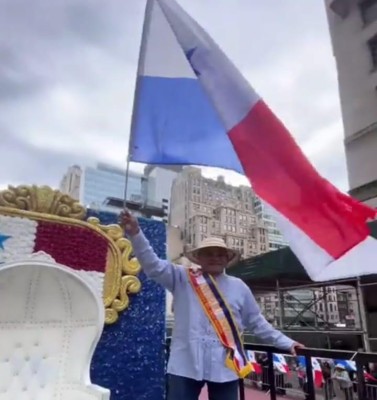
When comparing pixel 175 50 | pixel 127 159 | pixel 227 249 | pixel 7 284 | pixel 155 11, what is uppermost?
pixel 155 11

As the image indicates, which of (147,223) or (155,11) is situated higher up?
(155,11)

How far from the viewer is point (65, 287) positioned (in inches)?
103

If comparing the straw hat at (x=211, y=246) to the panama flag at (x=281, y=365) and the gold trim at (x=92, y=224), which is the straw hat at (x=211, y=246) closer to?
the gold trim at (x=92, y=224)

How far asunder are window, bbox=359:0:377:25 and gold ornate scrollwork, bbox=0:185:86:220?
14673 mm

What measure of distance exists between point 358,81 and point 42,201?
13.8 metres

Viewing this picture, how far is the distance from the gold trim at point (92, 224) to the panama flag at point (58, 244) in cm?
4

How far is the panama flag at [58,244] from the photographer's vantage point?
9.37 feet

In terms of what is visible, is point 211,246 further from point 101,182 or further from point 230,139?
point 101,182

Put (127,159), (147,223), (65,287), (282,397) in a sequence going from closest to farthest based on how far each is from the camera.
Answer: (127,159) < (65,287) < (147,223) < (282,397)

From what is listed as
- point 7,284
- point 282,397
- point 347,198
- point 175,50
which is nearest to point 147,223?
point 7,284

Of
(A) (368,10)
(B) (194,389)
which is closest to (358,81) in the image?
(A) (368,10)

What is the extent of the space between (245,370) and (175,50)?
5.80ft

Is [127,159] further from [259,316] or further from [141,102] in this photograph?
[259,316]

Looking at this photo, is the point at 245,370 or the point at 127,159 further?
the point at 127,159
